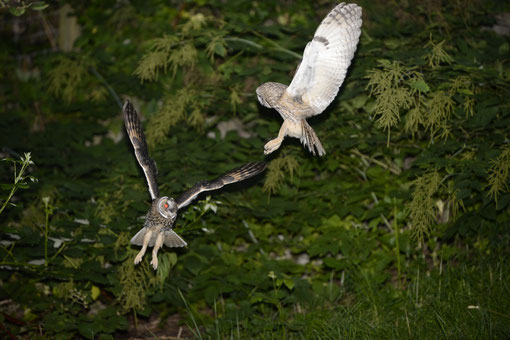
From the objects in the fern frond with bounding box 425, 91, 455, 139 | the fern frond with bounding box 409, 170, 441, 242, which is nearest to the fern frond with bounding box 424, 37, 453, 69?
the fern frond with bounding box 425, 91, 455, 139

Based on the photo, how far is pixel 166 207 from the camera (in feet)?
8.68

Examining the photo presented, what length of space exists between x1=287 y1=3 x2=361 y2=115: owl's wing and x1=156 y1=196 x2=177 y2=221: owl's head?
89cm

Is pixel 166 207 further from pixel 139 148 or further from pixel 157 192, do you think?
pixel 139 148

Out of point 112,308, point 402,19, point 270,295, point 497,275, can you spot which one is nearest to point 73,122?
point 112,308

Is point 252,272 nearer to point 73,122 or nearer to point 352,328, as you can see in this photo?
point 352,328

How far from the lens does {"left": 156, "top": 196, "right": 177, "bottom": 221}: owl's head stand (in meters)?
2.65

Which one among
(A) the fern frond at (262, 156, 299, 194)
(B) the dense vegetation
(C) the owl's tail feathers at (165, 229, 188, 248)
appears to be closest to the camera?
(C) the owl's tail feathers at (165, 229, 188, 248)

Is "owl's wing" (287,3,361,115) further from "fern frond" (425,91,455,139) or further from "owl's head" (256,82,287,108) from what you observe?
"fern frond" (425,91,455,139)

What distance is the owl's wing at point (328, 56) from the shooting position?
2.18 m

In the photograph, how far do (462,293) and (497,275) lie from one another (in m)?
0.39

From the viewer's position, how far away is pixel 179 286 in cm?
411

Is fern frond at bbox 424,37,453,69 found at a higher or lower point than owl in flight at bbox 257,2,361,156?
lower

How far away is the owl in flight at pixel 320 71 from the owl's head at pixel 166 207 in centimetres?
68

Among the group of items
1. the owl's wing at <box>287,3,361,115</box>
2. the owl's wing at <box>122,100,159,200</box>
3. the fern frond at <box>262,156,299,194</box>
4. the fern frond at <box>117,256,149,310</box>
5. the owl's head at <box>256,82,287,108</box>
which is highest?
the owl's wing at <box>287,3,361,115</box>
